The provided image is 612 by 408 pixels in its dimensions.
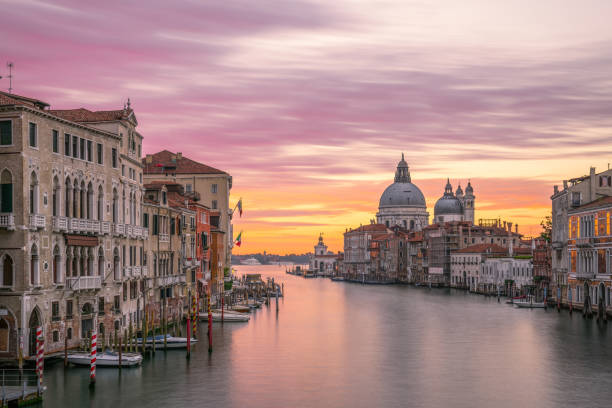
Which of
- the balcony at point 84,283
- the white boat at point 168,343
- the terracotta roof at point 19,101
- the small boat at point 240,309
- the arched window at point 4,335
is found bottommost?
the small boat at point 240,309

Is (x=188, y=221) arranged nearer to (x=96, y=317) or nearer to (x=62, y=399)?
(x=96, y=317)

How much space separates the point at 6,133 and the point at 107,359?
28.1ft

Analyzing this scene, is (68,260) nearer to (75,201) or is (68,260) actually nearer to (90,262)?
(90,262)

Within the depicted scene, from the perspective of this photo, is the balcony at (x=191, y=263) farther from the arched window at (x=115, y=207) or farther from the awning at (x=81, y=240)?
the awning at (x=81, y=240)

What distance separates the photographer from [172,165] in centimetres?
6562

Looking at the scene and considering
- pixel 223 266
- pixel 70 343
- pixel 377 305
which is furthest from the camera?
pixel 377 305

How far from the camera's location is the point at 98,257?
3262 centimetres

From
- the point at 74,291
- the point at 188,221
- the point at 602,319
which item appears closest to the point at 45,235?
the point at 74,291

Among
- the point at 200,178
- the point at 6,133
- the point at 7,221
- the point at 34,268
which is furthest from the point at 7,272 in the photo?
the point at 200,178

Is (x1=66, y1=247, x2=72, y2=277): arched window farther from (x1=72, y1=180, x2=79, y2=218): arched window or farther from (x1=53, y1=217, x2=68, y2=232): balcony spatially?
(x1=72, y1=180, x2=79, y2=218): arched window

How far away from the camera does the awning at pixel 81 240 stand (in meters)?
29.9

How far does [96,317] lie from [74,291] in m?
2.16

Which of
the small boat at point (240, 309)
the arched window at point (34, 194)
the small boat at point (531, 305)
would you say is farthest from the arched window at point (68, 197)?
the small boat at point (531, 305)

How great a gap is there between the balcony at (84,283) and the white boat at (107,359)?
2447mm
